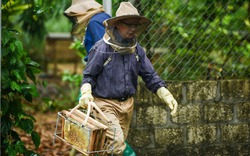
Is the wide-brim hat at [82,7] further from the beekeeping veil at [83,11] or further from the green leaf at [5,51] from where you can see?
the green leaf at [5,51]

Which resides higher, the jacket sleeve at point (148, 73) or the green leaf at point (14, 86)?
the jacket sleeve at point (148, 73)

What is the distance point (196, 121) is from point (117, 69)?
5.06ft

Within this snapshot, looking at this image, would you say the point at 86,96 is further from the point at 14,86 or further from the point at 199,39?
the point at 199,39

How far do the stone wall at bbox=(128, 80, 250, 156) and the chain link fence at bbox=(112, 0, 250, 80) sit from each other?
240 millimetres

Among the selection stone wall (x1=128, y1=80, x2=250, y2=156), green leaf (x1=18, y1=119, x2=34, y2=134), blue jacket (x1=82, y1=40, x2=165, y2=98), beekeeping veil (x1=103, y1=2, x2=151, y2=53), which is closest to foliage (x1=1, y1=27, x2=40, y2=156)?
green leaf (x1=18, y1=119, x2=34, y2=134)

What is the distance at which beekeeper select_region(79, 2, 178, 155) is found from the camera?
480 cm

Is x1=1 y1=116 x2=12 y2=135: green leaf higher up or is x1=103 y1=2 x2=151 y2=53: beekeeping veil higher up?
x1=103 y1=2 x2=151 y2=53: beekeeping veil

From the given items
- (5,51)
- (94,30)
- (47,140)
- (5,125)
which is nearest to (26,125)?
(5,125)

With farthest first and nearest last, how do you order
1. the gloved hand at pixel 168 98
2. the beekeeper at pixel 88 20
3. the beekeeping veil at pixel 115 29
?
the beekeeper at pixel 88 20
the gloved hand at pixel 168 98
the beekeeping veil at pixel 115 29

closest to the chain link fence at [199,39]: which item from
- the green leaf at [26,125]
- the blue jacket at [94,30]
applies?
the blue jacket at [94,30]

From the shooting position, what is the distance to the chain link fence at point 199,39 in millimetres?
6176

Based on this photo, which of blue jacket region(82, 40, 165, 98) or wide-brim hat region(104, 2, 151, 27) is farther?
blue jacket region(82, 40, 165, 98)

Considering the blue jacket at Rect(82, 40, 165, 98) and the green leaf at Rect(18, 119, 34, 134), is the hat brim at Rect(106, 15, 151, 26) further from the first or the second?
the green leaf at Rect(18, 119, 34, 134)

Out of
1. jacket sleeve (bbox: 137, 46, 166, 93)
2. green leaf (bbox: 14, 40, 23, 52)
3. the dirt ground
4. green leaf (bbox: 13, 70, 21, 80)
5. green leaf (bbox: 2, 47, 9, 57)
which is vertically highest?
green leaf (bbox: 14, 40, 23, 52)
